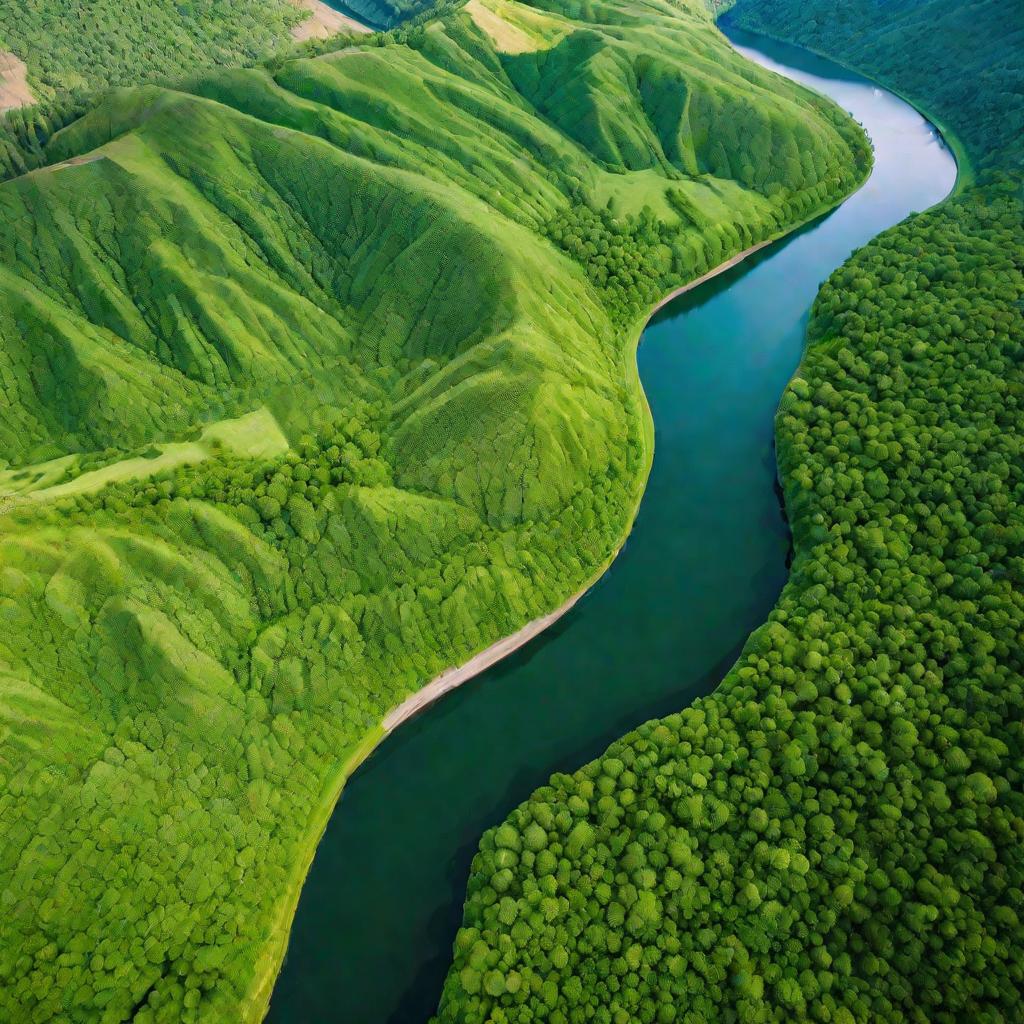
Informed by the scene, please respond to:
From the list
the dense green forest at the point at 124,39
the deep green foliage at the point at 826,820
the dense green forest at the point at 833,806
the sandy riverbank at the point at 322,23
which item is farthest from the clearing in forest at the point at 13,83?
the deep green foliage at the point at 826,820

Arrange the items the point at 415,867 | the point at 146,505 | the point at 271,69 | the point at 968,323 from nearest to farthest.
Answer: the point at 415,867
the point at 146,505
the point at 968,323
the point at 271,69

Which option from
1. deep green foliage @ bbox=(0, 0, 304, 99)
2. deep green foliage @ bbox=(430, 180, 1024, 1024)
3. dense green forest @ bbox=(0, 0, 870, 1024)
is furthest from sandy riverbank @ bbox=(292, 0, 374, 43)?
deep green foliage @ bbox=(430, 180, 1024, 1024)

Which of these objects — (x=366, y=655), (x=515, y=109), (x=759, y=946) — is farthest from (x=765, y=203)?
(x=759, y=946)

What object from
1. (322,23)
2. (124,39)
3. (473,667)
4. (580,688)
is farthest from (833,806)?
(322,23)

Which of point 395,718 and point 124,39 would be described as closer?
point 395,718

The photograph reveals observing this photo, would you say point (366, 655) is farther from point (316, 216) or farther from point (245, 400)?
point (316, 216)

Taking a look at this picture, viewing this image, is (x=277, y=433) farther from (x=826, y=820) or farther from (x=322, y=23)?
(x=322, y=23)

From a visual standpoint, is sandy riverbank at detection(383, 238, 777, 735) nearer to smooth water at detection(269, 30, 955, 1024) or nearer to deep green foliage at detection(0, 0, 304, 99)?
smooth water at detection(269, 30, 955, 1024)

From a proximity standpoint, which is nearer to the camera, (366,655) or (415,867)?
(415,867)
